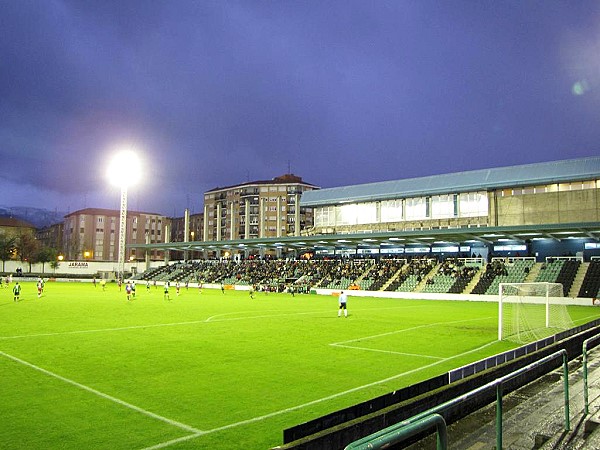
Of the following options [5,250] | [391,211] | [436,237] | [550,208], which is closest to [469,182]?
[550,208]

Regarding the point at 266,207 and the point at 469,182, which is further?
the point at 266,207

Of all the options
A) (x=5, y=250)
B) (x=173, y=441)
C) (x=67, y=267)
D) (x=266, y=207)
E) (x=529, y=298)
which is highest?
(x=266, y=207)

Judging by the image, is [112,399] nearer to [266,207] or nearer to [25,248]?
[25,248]

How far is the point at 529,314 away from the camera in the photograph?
28.4 m

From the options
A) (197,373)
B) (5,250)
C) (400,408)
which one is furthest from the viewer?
(5,250)

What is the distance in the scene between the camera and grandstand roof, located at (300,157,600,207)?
6031 centimetres

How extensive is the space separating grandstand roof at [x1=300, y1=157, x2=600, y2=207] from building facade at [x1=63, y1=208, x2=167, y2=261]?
69.4m

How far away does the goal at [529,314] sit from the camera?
21984mm

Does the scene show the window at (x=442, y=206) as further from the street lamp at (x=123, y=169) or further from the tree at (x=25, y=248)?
the tree at (x=25, y=248)

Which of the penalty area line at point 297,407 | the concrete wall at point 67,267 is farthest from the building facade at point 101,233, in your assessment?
the penalty area line at point 297,407

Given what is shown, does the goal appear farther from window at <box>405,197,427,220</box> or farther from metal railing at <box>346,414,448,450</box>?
window at <box>405,197,427,220</box>

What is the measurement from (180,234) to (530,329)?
154m

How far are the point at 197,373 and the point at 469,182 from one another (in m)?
62.3

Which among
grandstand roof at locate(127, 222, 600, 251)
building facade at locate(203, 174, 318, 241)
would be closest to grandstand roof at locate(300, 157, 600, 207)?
grandstand roof at locate(127, 222, 600, 251)
